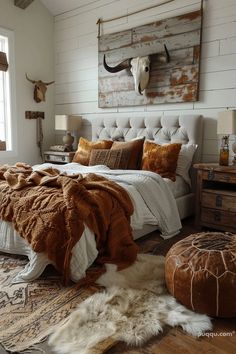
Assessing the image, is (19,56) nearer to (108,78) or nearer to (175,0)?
(108,78)

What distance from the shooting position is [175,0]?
139 inches

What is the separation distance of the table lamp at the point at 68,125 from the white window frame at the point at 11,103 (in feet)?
2.14

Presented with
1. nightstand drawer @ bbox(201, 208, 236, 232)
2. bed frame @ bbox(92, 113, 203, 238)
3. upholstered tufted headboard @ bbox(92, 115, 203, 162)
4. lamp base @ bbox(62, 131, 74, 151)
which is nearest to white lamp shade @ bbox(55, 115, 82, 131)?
lamp base @ bbox(62, 131, 74, 151)

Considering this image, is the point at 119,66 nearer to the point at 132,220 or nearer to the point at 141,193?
the point at 141,193

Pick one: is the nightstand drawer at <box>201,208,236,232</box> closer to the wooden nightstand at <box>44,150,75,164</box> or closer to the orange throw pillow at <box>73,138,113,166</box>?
the orange throw pillow at <box>73,138,113,166</box>

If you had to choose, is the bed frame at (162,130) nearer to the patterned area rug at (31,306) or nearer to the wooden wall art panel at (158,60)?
the wooden wall art panel at (158,60)

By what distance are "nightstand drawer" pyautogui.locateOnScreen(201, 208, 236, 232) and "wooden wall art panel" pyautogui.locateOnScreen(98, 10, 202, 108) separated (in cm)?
135

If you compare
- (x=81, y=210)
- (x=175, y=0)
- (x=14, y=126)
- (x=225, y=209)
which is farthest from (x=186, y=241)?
(x=14, y=126)

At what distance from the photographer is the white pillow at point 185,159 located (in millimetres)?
3301

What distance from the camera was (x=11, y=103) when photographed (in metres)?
4.43

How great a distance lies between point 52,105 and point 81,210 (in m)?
3.52

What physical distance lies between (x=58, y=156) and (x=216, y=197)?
2.56 meters

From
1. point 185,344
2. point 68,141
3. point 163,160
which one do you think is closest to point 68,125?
point 68,141

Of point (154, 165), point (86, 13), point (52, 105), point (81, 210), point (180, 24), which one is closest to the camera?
point (81, 210)
